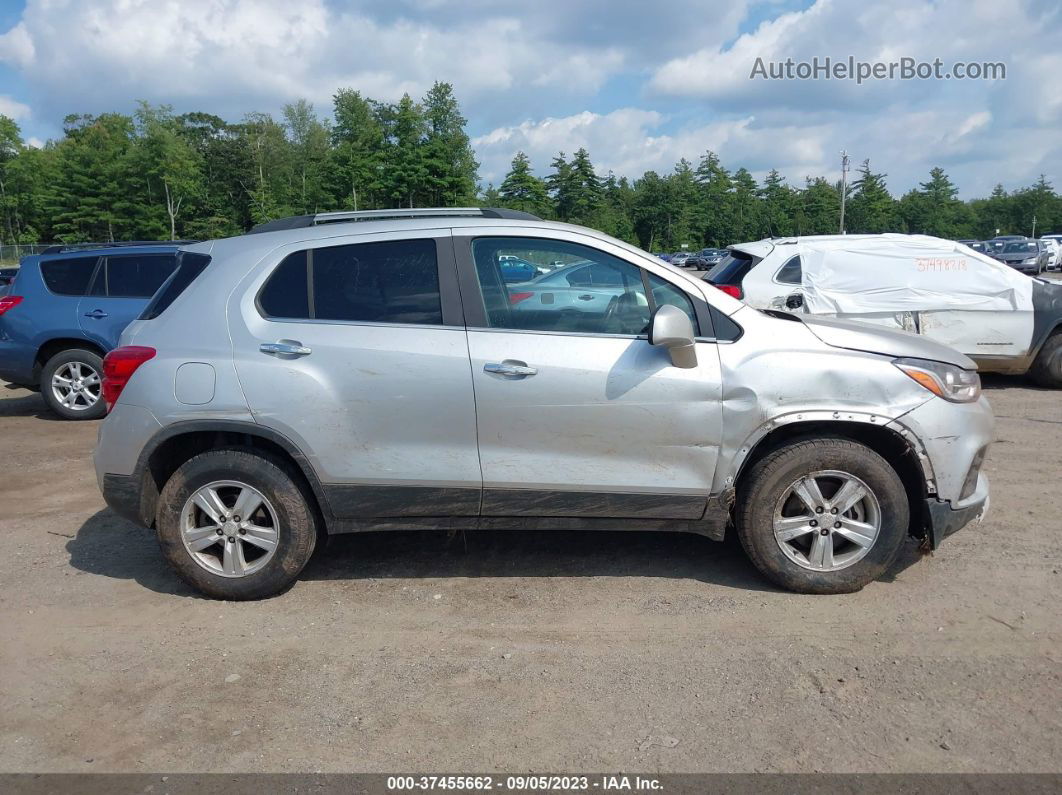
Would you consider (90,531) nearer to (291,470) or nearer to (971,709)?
(291,470)

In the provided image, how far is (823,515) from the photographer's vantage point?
14.1 ft

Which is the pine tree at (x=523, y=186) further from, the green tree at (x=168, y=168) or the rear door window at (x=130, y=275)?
the rear door window at (x=130, y=275)

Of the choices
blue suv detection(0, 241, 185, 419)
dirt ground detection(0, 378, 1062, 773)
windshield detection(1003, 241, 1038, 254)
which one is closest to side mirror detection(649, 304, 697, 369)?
dirt ground detection(0, 378, 1062, 773)

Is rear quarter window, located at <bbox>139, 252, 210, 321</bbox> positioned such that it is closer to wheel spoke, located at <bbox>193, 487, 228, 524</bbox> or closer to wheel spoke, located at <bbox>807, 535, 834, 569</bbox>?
wheel spoke, located at <bbox>193, 487, 228, 524</bbox>

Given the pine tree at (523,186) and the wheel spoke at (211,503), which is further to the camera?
the pine tree at (523,186)

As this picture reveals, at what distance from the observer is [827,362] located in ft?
13.9

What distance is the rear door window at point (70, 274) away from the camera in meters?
9.67

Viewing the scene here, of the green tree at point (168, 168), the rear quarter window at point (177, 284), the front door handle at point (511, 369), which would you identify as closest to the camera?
the front door handle at point (511, 369)

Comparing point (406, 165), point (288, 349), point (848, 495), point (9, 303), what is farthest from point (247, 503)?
point (406, 165)

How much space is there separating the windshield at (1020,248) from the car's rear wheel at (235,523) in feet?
135

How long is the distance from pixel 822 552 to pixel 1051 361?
7.03 m

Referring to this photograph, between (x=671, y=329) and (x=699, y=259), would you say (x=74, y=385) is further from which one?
(x=699, y=259)

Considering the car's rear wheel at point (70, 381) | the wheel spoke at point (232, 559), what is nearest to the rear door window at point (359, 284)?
the wheel spoke at point (232, 559)

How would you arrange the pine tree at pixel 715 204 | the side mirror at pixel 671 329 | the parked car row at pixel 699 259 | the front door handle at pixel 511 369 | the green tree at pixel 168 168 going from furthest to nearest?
the pine tree at pixel 715 204, the green tree at pixel 168 168, the parked car row at pixel 699 259, the front door handle at pixel 511 369, the side mirror at pixel 671 329
